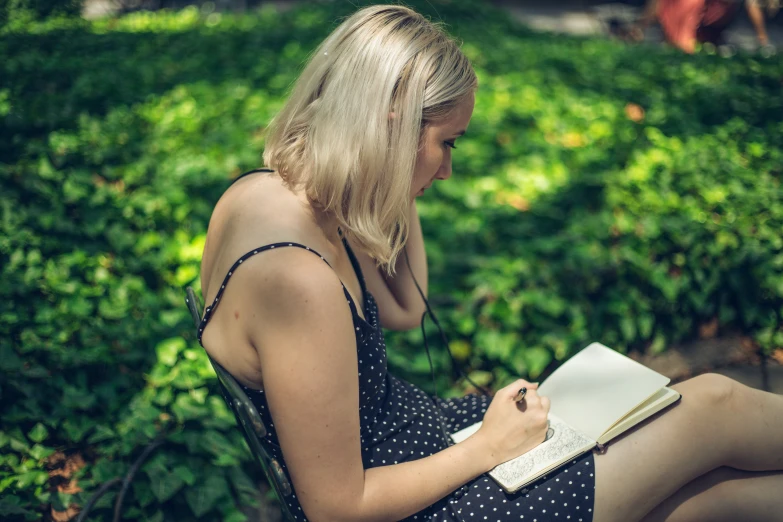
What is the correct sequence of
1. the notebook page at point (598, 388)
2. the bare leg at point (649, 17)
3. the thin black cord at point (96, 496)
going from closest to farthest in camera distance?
the notebook page at point (598, 388) < the thin black cord at point (96, 496) < the bare leg at point (649, 17)

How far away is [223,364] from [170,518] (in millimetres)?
736

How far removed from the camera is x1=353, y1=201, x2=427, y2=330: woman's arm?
79.3 inches

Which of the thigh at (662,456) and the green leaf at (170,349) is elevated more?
the thigh at (662,456)

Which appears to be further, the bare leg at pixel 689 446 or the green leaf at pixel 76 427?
the green leaf at pixel 76 427

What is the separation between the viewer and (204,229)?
3043 mm

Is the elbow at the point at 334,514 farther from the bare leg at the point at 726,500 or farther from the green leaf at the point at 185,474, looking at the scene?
the bare leg at the point at 726,500

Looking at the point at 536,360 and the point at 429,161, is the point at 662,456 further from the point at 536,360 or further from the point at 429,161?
the point at 536,360

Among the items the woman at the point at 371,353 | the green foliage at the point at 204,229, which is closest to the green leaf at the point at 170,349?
the green foliage at the point at 204,229

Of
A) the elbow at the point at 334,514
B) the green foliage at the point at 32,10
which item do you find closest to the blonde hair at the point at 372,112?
the elbow at the point at 334,514

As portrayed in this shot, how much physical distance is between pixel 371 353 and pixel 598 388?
25.4 inches

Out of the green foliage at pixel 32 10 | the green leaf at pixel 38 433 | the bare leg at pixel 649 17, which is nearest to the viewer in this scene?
the green leaf at pixel 38 433

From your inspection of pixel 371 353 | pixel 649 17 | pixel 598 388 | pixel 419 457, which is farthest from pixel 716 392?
pixel 649 17

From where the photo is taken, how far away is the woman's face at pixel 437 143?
1.53 meters

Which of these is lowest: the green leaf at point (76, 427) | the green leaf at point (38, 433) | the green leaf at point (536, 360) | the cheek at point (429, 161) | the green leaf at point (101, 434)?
the green leaf at point (536, 360)
